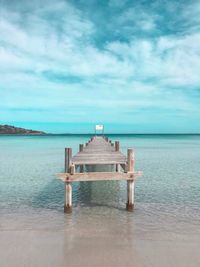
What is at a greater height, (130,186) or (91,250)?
(130,186)

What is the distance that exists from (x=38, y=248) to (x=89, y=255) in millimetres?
1324

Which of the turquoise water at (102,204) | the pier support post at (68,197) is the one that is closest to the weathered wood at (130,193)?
the turquoise water at (102,204)

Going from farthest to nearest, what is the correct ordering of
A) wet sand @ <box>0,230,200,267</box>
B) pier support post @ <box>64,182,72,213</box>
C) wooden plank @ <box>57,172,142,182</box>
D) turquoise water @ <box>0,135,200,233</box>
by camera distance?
pier support post @ <box>64,182,72,213</box> → wooden plank @ <box>57,172,142,182</box> → turquoise water @ <box>0,135,200,233</box> → wet sand @ <box>0,230,200,267</box>

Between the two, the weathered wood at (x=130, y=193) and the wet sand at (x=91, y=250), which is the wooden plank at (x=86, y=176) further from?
the wet sand at (x=91, y=250)

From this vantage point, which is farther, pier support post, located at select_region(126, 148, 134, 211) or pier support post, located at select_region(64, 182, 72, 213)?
pier support post, located at select_region(126, 148, 134, 211)

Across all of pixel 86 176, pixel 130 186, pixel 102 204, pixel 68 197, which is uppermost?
pixel 86 176

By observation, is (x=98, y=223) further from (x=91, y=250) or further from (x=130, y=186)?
(x=91, y=250)

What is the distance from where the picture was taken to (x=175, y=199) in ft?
47.3

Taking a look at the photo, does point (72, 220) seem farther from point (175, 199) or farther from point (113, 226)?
point (175, 199)

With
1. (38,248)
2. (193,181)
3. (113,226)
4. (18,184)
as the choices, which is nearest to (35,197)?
(18,184)

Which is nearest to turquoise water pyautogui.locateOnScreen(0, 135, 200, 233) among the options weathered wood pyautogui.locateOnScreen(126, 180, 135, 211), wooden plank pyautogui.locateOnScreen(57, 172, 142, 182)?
weathered wood pyautogui.locateOnScreen(126, 180, 135, 211)

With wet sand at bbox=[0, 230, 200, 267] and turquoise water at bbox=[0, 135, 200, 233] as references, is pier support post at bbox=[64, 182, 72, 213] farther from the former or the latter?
wet sand at bbox=[0, 230, 200, 267]

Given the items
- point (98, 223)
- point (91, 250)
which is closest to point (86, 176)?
point (98, 223)

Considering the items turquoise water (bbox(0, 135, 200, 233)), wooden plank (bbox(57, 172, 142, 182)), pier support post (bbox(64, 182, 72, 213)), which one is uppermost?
wooden plank (bbox(57, 172, 142, 182))
